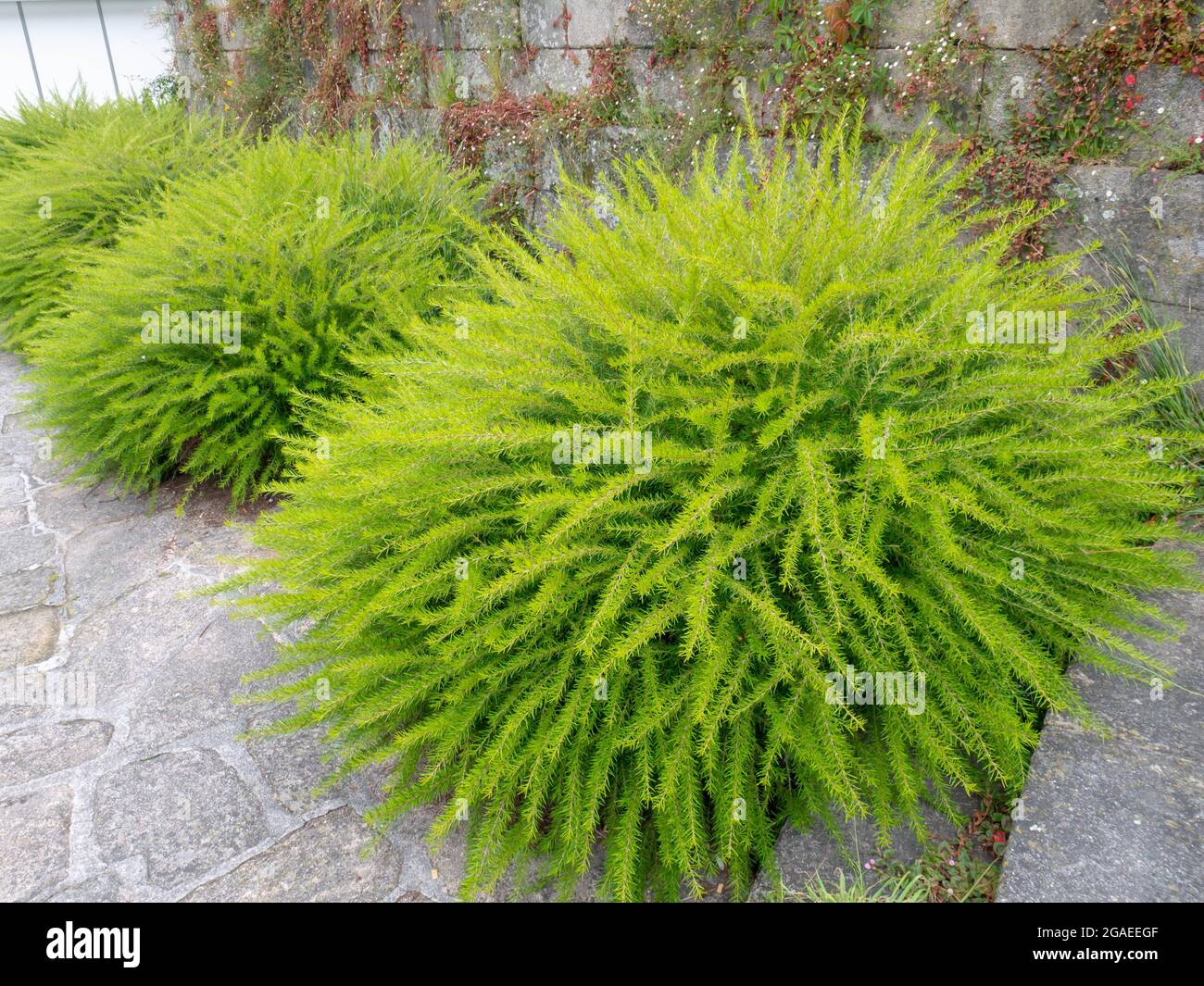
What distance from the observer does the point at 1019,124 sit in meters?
3.34

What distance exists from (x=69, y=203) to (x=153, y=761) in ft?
14.6

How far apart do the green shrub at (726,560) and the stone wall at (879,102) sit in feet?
4.70

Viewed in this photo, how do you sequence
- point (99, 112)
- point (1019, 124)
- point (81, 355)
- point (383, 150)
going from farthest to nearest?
point (99, 112), point (383, 150), point (81, 355), point (1019, 124)

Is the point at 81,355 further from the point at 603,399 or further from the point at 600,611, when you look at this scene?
the point at 600,611

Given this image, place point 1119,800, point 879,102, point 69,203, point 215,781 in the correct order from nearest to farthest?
point 1119,800 < point 215,781 < point 879,102 < point 69,203

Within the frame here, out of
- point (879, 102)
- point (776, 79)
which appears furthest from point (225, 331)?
point (879, 102)

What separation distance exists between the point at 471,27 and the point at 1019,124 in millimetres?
4194

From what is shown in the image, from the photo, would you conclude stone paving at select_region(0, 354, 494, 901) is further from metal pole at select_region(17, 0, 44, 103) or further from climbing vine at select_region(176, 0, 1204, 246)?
metal pole at select_region(17, 0, 44, 103)

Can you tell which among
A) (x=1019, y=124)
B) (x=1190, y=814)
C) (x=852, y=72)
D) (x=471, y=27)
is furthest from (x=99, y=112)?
(x=1190, y=814)

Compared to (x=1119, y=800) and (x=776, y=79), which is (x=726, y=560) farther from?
(x=776, y=79)

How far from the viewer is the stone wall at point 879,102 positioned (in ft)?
9.96

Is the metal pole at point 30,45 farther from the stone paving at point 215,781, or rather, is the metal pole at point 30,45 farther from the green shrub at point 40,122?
the stone paving at point 215,781

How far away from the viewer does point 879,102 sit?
3.79 metres

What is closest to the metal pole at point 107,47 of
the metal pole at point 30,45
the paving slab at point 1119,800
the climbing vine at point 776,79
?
the metal pole at point 30,45
